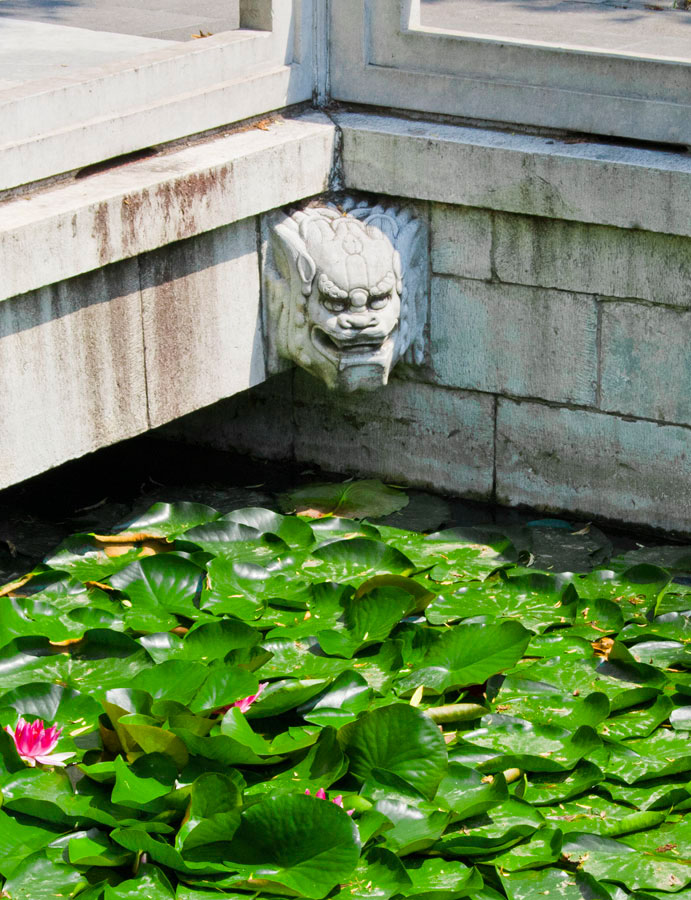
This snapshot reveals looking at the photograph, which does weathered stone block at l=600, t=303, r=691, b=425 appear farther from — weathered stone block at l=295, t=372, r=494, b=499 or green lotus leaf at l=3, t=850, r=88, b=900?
green lotus leaf at l=3, t=850, r=88, b=900

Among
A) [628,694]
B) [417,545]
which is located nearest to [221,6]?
[417,545]

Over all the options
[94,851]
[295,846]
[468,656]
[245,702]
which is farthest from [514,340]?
[94,851]

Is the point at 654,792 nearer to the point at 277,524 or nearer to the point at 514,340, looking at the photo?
the point at 277,524

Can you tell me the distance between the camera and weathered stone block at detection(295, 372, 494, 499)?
477 centimetres

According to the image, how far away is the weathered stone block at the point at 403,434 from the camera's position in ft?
15.7

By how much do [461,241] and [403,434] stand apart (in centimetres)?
77

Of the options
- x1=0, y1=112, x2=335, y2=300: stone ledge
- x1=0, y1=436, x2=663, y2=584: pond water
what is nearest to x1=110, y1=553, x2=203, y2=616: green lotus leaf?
x1=0, y1=436, x2=663, y2=584: pond water

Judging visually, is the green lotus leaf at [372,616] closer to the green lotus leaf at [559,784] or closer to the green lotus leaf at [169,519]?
the green lotus leaf at [559,784]

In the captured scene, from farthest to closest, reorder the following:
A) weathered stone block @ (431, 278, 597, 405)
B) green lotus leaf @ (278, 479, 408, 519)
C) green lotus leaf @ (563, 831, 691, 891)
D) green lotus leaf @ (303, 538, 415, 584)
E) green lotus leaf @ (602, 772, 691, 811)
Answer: green lotus leaf @ (278, 479, 408, 519) → weathered stone block @ (431, 278, 597, 405) → green lotus leaf @ (303, 538, 415, 584) → green lotus leaf @ (602, 772, 691, 811) → green lotus leaf @ (563, 831, 691, 891)

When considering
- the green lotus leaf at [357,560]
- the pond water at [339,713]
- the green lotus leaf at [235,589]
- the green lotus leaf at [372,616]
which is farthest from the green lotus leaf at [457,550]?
the green lotus leaf at [235,589]

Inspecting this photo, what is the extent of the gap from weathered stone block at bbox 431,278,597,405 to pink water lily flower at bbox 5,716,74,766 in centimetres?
220

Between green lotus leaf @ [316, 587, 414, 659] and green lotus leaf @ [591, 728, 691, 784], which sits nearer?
green lotus leaf @ [591, 728, 691, 784]

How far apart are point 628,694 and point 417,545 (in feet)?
3.56

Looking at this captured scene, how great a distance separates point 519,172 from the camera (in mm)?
4277
